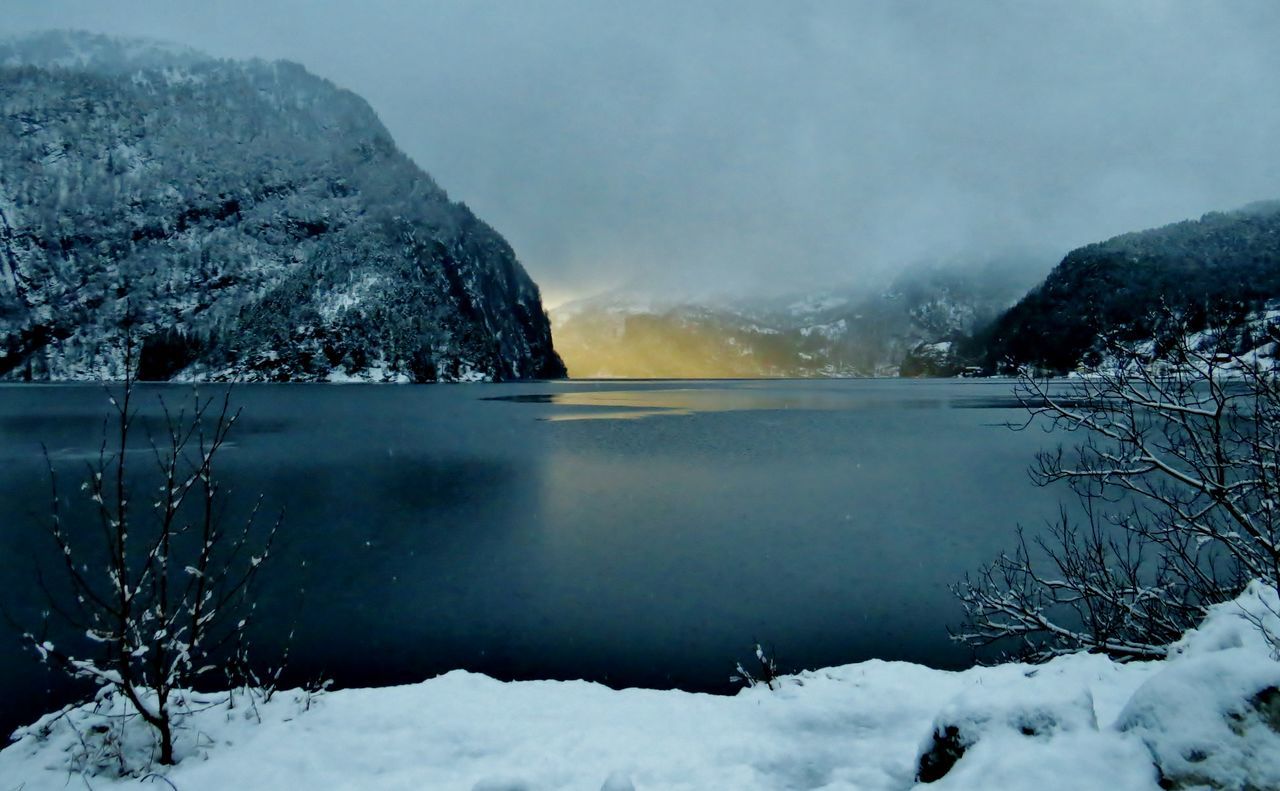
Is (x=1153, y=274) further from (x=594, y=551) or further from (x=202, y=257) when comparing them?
(x=202, y=257)

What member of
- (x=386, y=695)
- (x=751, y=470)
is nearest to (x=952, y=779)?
(x=386, y=695)

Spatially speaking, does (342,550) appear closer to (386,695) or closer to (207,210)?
(386,695)

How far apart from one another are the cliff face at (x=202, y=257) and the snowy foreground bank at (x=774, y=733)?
162 metres

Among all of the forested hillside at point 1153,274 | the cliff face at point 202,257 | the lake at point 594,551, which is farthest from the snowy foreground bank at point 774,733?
the forested hillside at point 1153,274

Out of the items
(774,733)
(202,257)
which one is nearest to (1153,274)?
(774,733)

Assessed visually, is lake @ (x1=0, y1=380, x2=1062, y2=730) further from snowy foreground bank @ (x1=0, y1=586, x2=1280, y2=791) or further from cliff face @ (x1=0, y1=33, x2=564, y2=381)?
cliff face @ (x1=0, y1=33, x2=564, y2=381)

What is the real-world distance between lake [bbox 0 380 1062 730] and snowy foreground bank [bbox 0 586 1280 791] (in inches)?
117

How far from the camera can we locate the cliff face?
485 feet

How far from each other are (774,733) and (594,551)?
12.2 metres

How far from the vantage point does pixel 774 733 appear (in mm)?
6613

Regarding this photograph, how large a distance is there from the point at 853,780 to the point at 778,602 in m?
8.89

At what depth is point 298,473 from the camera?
3017 cm

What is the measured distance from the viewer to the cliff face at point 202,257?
5822 inches

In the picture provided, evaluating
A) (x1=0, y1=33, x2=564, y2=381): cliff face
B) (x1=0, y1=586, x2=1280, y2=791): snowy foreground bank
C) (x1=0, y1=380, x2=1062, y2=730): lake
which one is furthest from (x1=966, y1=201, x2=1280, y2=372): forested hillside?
(x1=0, y1=33, x2=564, y2=381): cliff face
